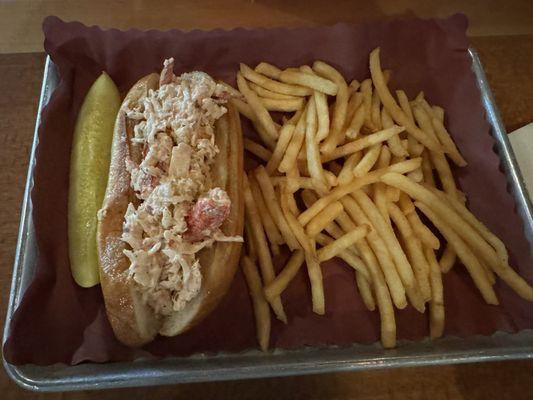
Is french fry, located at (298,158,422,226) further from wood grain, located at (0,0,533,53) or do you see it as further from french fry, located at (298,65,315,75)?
wood grain, located at (0,0,533,53)

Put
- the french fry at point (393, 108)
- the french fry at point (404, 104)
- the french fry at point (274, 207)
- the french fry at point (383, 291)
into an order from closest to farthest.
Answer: the french fry at point (383, 291)
the french fry at point (274, 207)
the french fry at point (393, 108)
the french fry at point (404, 104)

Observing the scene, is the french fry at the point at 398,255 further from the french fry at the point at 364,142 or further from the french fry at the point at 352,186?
the french fry at the point at 364,142

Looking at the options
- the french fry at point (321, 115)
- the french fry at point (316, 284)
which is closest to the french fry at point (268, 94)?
the french fry at point (321, 115)

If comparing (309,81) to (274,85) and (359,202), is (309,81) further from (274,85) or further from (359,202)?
(359,202)

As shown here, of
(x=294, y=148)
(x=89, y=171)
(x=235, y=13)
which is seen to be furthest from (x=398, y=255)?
(x=235, y=13)

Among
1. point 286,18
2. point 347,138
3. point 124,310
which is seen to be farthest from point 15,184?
point 286,18

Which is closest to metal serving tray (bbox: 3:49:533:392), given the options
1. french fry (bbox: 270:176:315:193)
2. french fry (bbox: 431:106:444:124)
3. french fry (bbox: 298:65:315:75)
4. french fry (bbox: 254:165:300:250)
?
french fry (bbox: 254:165:300:250)

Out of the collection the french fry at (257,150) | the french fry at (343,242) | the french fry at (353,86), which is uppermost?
the french fry at (353,86)
